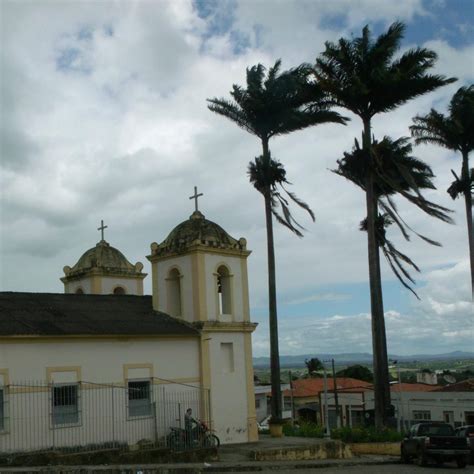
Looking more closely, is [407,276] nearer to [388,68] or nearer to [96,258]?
[388,68]

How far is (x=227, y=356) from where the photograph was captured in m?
24.9

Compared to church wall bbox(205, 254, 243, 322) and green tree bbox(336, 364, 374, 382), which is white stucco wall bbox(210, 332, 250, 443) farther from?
green tree bbox(336, 364, 374, 382)

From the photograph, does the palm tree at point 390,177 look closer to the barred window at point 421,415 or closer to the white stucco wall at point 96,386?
the white stucco wall at point 96,386

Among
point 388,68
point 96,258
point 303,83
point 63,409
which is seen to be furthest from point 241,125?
point 63,409

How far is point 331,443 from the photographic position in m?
23.3

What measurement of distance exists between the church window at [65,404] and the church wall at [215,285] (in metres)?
5.69

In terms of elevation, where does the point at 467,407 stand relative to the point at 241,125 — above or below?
below

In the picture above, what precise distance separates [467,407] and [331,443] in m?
24.9

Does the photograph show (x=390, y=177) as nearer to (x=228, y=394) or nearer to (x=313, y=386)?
(x=228, y=394)

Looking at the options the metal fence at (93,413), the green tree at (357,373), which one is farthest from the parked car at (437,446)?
the green tree at (357,373)

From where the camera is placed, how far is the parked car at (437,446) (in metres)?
21.8

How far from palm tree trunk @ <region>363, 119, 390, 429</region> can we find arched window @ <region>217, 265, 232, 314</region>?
19.3 feet

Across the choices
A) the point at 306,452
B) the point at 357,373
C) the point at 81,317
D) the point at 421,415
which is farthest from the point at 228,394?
the point at 357,373

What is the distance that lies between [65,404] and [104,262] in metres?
10.8
